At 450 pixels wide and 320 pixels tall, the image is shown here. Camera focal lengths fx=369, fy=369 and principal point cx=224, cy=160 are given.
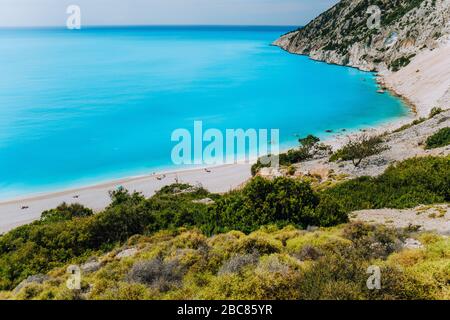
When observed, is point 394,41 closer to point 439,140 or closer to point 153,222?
point 439,140

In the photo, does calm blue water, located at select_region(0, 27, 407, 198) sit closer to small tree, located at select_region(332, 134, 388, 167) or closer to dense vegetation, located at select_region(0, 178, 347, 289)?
small tree, located at select_region(332, 134, 388, 167)

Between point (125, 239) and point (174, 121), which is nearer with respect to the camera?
point (125, 239)

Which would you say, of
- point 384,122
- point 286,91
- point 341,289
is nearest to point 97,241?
point 341,289

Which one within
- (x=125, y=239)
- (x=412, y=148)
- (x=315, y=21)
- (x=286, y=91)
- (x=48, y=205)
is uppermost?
(x=315, y=21)

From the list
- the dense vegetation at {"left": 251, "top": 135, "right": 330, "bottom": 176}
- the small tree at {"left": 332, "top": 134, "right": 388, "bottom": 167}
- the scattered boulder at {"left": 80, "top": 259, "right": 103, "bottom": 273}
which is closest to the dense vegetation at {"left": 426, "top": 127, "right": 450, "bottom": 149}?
the small tree at {"left": 332, "top": 134, "right": 388, "bottom": 167}

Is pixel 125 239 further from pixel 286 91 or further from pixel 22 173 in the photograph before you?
pixel 286 91
